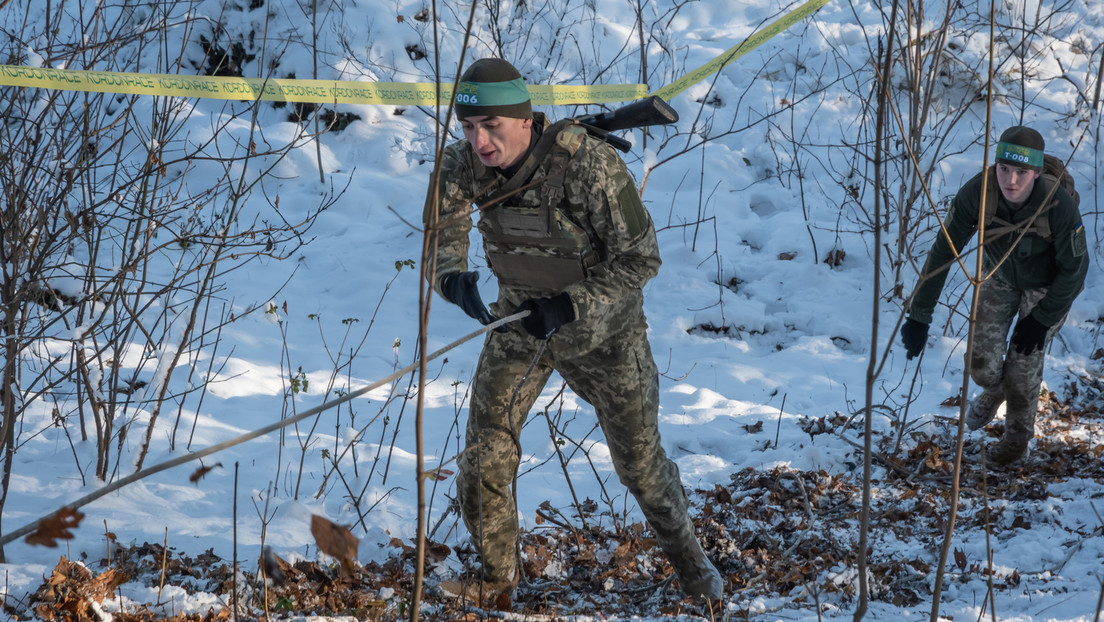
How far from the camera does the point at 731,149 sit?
8.50m

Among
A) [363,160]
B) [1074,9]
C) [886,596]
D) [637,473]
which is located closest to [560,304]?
[637,473]

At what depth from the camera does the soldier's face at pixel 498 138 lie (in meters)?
2.51

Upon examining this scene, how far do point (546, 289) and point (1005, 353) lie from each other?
9.27ft

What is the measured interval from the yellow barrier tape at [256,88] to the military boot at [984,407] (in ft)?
10.4

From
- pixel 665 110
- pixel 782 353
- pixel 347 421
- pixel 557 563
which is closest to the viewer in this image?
pixel 665 110

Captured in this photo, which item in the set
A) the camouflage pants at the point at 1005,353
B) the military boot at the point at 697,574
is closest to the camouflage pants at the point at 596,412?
the military boot at the point at 697,574

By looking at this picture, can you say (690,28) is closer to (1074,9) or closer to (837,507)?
(1074,9)

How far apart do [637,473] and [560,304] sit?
0.71 m

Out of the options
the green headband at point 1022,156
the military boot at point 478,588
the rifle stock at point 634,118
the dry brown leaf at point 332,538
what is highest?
the green headband at point 1022,156

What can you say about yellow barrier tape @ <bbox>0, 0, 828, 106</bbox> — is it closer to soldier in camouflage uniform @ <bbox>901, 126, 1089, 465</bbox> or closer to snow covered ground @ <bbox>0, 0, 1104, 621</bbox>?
snow covered ground @ <bbox>0, 0, 1104, 621</bbox>

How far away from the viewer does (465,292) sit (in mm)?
2648

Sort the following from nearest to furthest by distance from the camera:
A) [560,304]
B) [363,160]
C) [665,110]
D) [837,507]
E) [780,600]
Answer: [560,304] < [665,110] < [780,600] < [837,507] < [363,160]

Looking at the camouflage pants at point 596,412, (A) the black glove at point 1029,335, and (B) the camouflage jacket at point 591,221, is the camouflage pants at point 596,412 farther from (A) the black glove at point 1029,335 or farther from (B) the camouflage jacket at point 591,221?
(A) the black glove at point 1029,335

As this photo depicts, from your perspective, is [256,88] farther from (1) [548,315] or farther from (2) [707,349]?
(2) [707,349]
